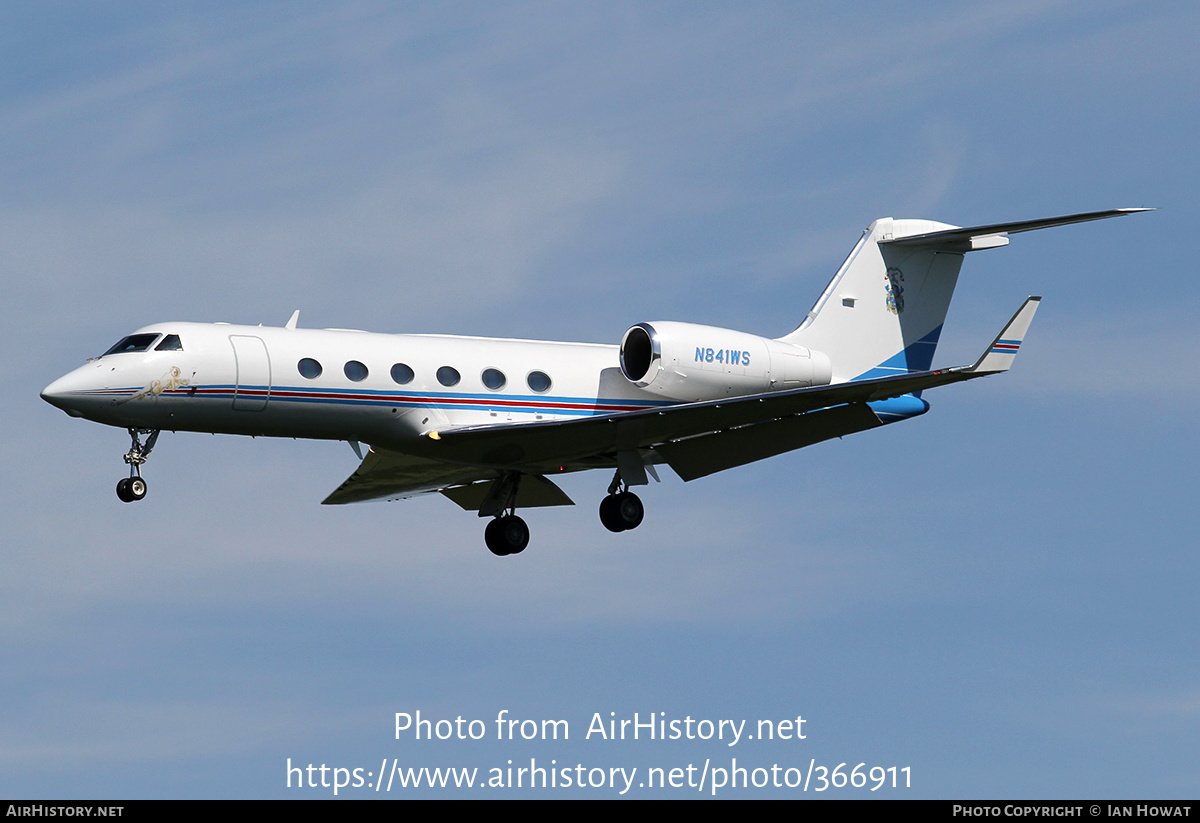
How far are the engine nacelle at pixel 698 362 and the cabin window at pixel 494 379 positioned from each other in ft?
6.72

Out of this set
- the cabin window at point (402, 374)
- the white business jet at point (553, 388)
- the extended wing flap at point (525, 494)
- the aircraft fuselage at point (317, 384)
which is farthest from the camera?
the extended wing flap at point (525, 494)

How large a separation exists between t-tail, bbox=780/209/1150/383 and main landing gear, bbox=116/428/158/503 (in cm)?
1068

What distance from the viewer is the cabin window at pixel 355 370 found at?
22.7 meters

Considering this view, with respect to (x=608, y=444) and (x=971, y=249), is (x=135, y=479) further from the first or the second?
(x=971, y=249)

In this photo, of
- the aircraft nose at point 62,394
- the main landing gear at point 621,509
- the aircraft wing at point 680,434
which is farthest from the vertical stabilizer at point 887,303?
the aircraft nose at point 62,394

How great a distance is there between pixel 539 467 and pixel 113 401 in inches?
262

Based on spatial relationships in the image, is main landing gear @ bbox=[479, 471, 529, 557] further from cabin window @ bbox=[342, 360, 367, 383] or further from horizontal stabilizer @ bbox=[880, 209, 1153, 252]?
horizontal stabilizer @ bbox=[880, 209, 1153, 252]

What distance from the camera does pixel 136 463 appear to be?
21.9 m

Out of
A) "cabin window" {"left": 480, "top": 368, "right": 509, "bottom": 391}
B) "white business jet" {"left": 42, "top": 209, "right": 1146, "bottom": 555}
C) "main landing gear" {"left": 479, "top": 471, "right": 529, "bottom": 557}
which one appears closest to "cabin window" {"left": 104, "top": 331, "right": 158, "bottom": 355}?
"white business jet" {"left": 42, "top": 209, "right": 1146, "bottom": 555}

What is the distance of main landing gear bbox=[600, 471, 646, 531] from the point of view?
24.8 meters

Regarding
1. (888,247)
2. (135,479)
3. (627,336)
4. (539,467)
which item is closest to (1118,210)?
(888,247)

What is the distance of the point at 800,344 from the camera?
2716cm

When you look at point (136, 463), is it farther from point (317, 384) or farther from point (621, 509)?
point (621, 509)

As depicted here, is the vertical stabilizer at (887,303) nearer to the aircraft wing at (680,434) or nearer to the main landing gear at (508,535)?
the aircraft wing at (680,434)
